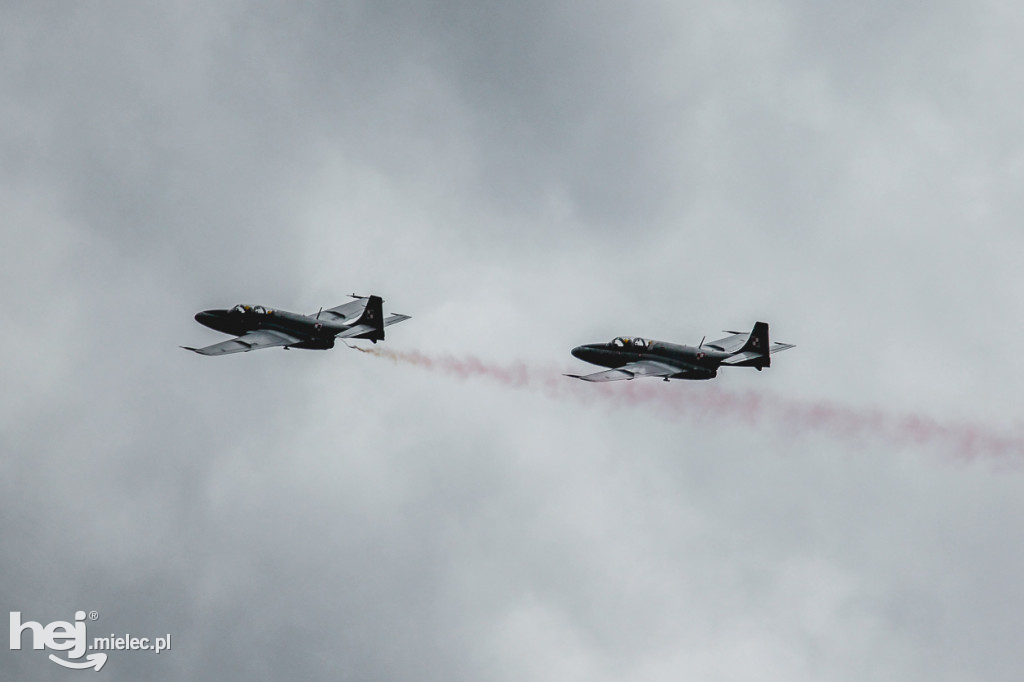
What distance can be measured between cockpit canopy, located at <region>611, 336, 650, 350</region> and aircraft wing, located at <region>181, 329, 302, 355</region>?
99.6ft

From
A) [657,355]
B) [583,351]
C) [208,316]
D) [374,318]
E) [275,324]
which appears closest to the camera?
[374,318]

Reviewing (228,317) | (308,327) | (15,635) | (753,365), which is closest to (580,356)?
(753,365)

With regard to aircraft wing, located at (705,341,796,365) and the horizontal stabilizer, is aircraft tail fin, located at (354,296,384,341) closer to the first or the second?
the horizontal stabilizer

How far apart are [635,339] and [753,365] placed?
11.5 meters

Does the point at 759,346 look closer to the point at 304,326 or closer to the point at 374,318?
the point at 374,318

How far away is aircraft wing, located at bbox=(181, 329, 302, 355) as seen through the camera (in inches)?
4294

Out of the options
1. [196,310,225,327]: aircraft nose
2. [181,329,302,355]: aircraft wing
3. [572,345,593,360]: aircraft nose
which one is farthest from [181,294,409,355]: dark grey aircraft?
[572,345,593,360]: aircraft nose

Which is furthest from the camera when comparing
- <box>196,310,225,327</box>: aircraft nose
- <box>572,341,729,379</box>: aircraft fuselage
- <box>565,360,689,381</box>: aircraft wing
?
<box>196,310,225,327</box>: aircraft nose

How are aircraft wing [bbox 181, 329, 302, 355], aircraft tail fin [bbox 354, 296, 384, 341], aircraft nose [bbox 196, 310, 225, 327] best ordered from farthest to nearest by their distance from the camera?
aircraft nose [bbox 196, 310, 225, 327] < aircraft tail fin [bbox 354, 296, 384, 341] < aircraft wing [bbox 181, 329, 302, 355]

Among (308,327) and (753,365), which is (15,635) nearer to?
(308,327)

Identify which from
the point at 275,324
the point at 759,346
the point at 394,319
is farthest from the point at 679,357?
the point at 275,324

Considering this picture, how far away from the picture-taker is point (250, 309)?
118688 millimetres

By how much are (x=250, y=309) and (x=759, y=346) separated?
4866 cm

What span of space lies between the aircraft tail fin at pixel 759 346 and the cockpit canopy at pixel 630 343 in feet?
29.1
